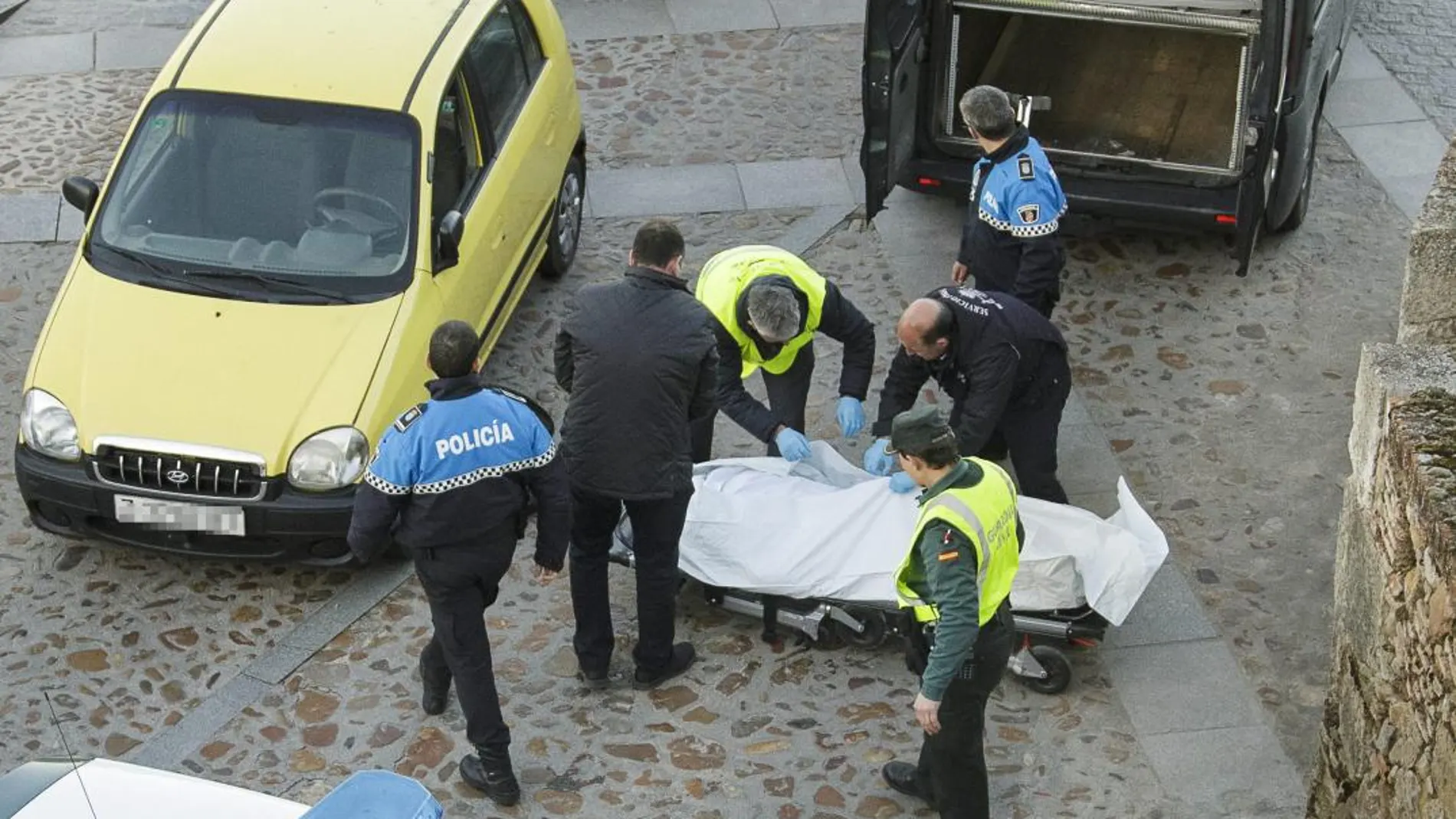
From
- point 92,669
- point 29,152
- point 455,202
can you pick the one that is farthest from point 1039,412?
point 29,152

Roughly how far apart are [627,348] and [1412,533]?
269 cm

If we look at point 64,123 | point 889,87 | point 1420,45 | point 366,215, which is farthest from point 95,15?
point 1420,45

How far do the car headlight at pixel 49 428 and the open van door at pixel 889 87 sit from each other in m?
3.94

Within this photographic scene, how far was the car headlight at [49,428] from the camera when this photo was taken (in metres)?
7.58

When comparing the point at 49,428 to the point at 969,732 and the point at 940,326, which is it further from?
the point at 969,732

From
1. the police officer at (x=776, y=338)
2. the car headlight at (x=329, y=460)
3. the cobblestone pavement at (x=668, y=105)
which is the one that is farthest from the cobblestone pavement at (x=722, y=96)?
the car headlight at (x=329, y=460)

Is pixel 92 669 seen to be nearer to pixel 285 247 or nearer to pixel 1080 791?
pixel 285 247

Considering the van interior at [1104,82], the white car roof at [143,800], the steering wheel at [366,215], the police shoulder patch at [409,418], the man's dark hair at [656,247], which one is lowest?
the van interior at [1104,82]

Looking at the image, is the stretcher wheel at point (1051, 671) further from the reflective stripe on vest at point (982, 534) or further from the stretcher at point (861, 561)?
the reflective stripe on vest at point (982, 534)

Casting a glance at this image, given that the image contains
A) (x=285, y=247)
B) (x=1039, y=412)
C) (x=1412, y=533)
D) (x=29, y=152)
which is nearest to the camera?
Answer: (x=1412, y=533)

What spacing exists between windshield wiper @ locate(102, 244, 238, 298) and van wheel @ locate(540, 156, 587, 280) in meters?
2.08

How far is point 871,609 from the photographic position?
702cm

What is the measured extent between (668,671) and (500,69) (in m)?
A: 3.46

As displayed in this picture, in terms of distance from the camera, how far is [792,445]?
Result: 743 cm
